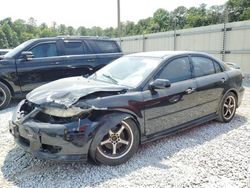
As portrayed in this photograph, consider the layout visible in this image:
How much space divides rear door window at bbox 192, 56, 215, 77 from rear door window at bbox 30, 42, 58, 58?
12.7ft

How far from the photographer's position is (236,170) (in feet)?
11.1

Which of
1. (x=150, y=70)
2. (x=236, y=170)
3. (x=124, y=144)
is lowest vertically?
(x=236, y=170)

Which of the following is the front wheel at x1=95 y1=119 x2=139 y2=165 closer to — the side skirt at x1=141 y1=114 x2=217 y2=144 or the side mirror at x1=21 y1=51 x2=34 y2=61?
the side skirt at x1=141 y1=114 x2=217 y2=144

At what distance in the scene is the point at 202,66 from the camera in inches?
192

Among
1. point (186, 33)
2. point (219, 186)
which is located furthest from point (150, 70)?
point (186, 33)

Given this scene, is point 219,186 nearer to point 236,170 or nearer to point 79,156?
point 236,170

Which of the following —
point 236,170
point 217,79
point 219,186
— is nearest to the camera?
point 219,186

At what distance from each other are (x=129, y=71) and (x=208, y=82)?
1462mm

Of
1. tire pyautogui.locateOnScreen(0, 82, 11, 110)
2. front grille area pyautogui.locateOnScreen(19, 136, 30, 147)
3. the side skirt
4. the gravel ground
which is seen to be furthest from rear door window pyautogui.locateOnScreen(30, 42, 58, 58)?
the side skirt

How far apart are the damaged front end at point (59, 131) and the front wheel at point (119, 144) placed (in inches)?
9.9

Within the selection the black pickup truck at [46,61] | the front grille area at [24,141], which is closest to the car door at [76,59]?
the black pickup truck at [46,61]

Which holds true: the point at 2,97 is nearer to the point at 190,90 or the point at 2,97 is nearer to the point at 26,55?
the point at 26,55

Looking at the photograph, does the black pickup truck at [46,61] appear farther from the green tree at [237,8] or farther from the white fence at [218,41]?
the green tree at [237,8]

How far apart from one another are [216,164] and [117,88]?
1.61 meters
